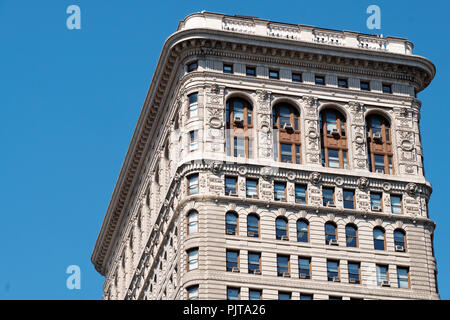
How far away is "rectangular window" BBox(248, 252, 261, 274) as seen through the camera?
9819cm

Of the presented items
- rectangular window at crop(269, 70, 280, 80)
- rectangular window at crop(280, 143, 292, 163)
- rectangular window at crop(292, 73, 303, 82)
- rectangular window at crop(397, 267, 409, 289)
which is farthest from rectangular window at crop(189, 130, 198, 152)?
rectangular window at crop(397, 267, 409, 289)

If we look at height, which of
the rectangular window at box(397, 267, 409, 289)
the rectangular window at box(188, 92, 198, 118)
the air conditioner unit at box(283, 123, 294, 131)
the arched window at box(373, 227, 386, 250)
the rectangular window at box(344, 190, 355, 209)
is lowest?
the rectangular window at box(397, 267, 409, 289)

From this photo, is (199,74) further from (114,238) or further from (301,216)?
(114,238)

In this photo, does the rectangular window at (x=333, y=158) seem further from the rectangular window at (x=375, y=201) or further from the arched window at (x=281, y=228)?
the arched window at (x=281, y=228)

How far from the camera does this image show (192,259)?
98.2 meters

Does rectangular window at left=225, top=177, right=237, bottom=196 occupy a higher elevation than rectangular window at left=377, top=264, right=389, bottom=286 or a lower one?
higher

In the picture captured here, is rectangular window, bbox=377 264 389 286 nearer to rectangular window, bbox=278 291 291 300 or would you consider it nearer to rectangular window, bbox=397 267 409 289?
rectangular window, bbox=397 267 409 289

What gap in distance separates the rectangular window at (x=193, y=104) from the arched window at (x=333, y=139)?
11801 mm

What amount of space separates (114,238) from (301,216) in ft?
151

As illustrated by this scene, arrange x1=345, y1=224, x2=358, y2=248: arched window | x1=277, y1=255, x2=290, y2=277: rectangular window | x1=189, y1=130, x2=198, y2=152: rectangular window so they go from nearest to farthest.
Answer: x1=277, y1=255, x2=290, y2=277: rectangular window → x1=345, y1=224, x2=358, y2=248: arched window → x1=189, y1=130, x2=198, y2=152: rectangular window

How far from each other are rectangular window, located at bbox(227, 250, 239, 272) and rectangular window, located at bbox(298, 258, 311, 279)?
18.1ft

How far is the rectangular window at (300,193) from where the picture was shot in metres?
102
